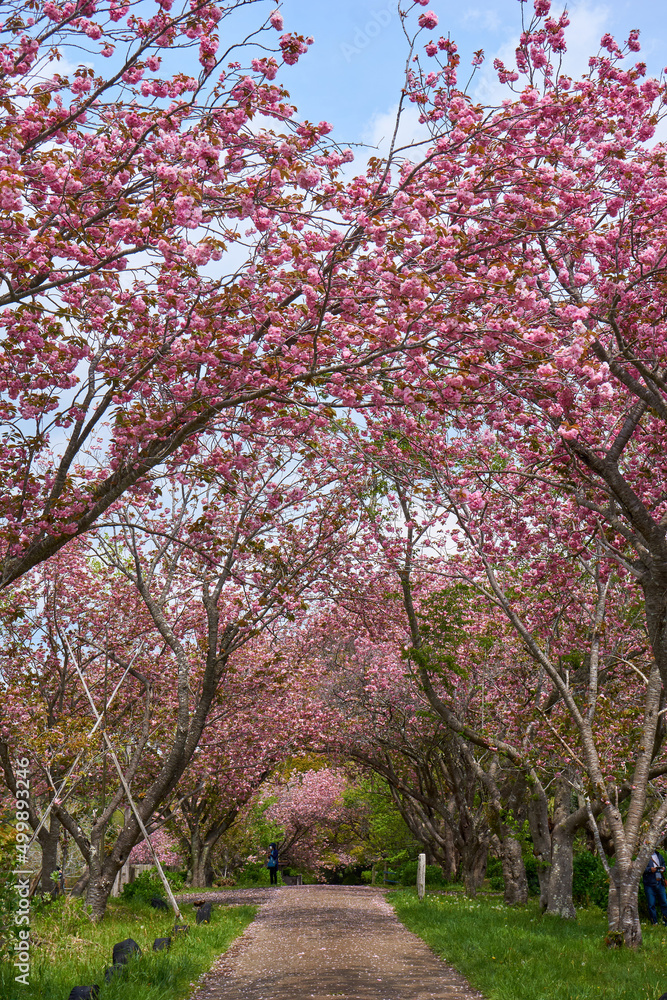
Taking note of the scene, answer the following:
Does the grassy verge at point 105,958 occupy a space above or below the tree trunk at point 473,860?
above

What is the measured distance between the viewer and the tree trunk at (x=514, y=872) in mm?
17078

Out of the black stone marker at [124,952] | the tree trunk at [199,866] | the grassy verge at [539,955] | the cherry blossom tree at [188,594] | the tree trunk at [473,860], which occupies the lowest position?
the tree trunk at [199,866]

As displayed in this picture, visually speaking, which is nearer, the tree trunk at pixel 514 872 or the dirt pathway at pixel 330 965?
the dirt pathway at pixel 330 965

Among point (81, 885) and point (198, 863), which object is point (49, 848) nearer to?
point (81, 885)

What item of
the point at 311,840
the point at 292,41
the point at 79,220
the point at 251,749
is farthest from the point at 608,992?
the point at 311,840

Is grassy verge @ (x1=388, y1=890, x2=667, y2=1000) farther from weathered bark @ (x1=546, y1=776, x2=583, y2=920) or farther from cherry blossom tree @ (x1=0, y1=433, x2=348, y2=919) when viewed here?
cherry blossom tree @ (x1=0, y1=433, x2=348, y2=919)

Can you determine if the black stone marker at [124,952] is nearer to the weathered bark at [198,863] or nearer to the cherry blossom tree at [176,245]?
the cherry blossom tree at [176,245]

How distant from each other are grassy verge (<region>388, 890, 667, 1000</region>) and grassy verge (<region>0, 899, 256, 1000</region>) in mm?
3120

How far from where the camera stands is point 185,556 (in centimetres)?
1550

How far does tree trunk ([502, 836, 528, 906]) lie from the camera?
56.0 ft

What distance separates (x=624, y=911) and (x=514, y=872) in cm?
798

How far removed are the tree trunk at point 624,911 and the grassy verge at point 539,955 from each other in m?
0.17

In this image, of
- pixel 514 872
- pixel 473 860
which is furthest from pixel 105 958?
pixel 473 860

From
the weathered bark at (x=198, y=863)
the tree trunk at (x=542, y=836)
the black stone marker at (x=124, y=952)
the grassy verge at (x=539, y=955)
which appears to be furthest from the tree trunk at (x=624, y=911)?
the weathered bark at (x=198, y=863)
